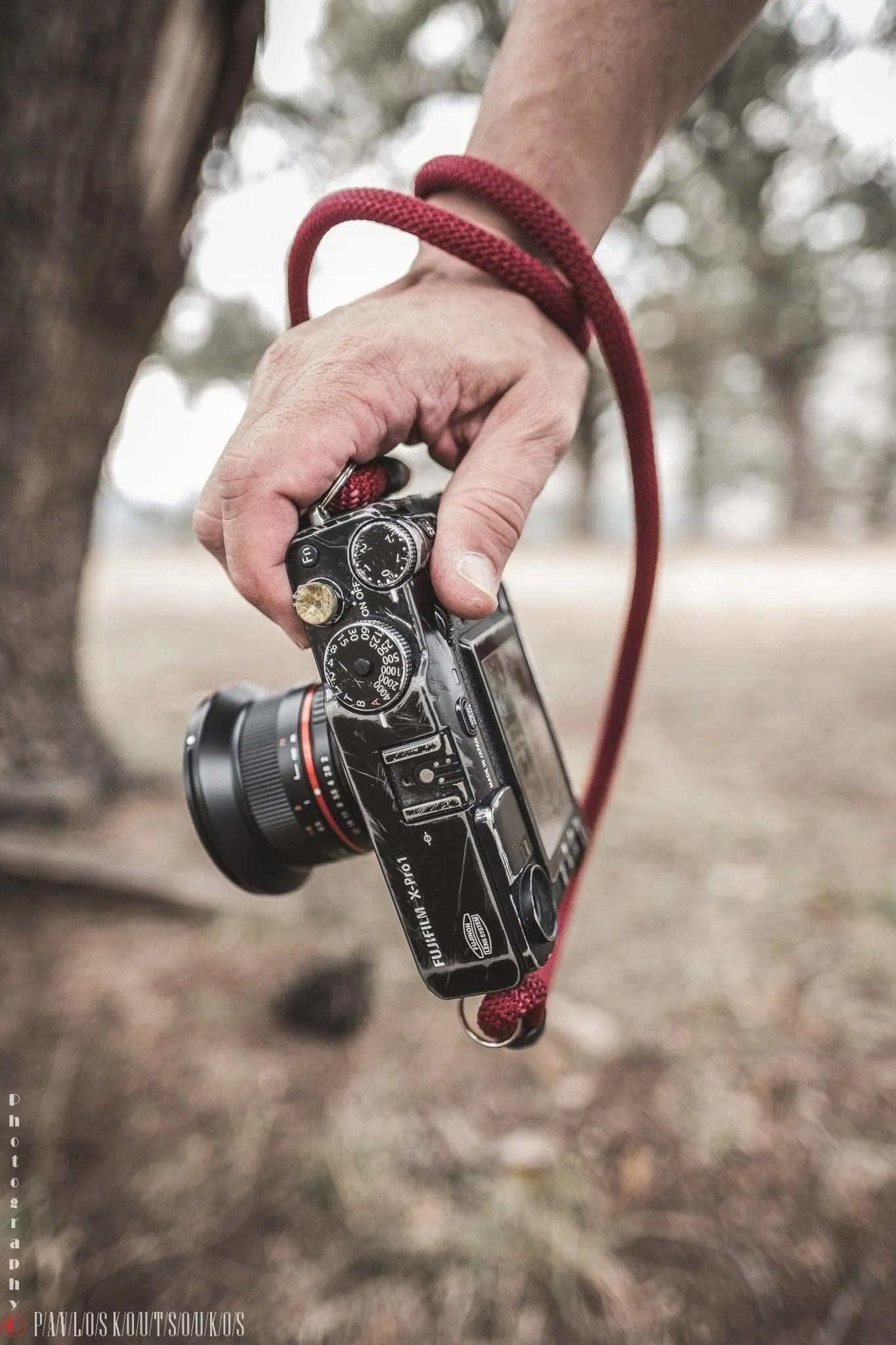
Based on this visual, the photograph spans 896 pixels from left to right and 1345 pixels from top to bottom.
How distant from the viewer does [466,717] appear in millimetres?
925

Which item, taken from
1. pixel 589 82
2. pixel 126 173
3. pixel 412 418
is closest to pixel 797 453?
pixel 126 173

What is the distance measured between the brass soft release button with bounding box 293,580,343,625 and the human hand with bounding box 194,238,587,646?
0.03 metres

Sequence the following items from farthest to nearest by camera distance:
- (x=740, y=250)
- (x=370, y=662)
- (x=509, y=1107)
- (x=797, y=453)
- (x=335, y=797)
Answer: (x=797, y=453), (x=740, y=250), (x=509, y=1107), (x=335, y=797), (x=370, y=662)

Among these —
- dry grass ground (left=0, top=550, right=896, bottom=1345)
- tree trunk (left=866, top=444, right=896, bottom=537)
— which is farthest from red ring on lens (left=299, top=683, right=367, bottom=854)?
tree trunk (left=866, top=444, right=896, bottom=537)

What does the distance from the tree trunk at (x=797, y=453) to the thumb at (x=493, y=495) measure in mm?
15184

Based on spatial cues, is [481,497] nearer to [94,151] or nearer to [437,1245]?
[437,1245]

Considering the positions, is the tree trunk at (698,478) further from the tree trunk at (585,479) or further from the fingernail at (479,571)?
the fingernail at (479,571)

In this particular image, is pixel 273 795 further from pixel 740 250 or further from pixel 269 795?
pixel 740 250

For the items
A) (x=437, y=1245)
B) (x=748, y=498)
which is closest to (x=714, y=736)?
(x=437, y=1245)

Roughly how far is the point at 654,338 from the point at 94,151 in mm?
13529

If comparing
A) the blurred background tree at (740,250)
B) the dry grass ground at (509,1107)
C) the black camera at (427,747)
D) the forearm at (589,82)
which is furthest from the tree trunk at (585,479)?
the black camera at (427,747)

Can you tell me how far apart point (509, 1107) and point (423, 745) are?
3.88ft

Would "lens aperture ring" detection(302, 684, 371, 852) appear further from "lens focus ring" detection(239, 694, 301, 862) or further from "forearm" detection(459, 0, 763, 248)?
"forearm" detection(459, 0, 763, 248)

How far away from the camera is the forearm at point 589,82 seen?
0.96 m
